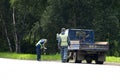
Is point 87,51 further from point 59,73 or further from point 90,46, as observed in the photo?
point 59,73

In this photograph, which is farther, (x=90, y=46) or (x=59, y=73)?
(x=90, y=46)

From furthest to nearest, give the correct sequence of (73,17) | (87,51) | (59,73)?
(73,17)
(87,51)
(59,73)

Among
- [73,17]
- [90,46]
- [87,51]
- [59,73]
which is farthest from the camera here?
[73,17]

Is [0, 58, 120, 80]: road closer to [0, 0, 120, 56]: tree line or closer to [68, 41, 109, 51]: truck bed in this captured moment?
[68, 41, 109, 51]: truck bed

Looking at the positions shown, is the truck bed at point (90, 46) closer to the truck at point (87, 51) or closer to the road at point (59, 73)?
the truck at point (87, 51)

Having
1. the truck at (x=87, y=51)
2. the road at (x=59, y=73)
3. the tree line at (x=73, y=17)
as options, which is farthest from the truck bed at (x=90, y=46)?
the tree line at (x=73, y=17)


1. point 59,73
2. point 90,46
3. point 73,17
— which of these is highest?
point 73,17

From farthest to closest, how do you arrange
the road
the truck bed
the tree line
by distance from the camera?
the tree line → the truck bed → the road

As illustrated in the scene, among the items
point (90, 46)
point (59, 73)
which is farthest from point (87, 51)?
point (59, 73)

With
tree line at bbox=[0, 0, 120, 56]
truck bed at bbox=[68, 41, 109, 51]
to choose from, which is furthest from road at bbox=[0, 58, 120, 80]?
tree line at bbox=[0, 0, 120, 56]

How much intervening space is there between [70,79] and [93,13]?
37826 mm

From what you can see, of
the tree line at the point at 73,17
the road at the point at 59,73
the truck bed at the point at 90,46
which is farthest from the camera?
the tree line at the point at 73,17

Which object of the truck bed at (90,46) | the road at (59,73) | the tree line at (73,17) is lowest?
the road at (59,73)

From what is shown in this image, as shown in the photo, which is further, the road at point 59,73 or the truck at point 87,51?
the truck at point 87,51
